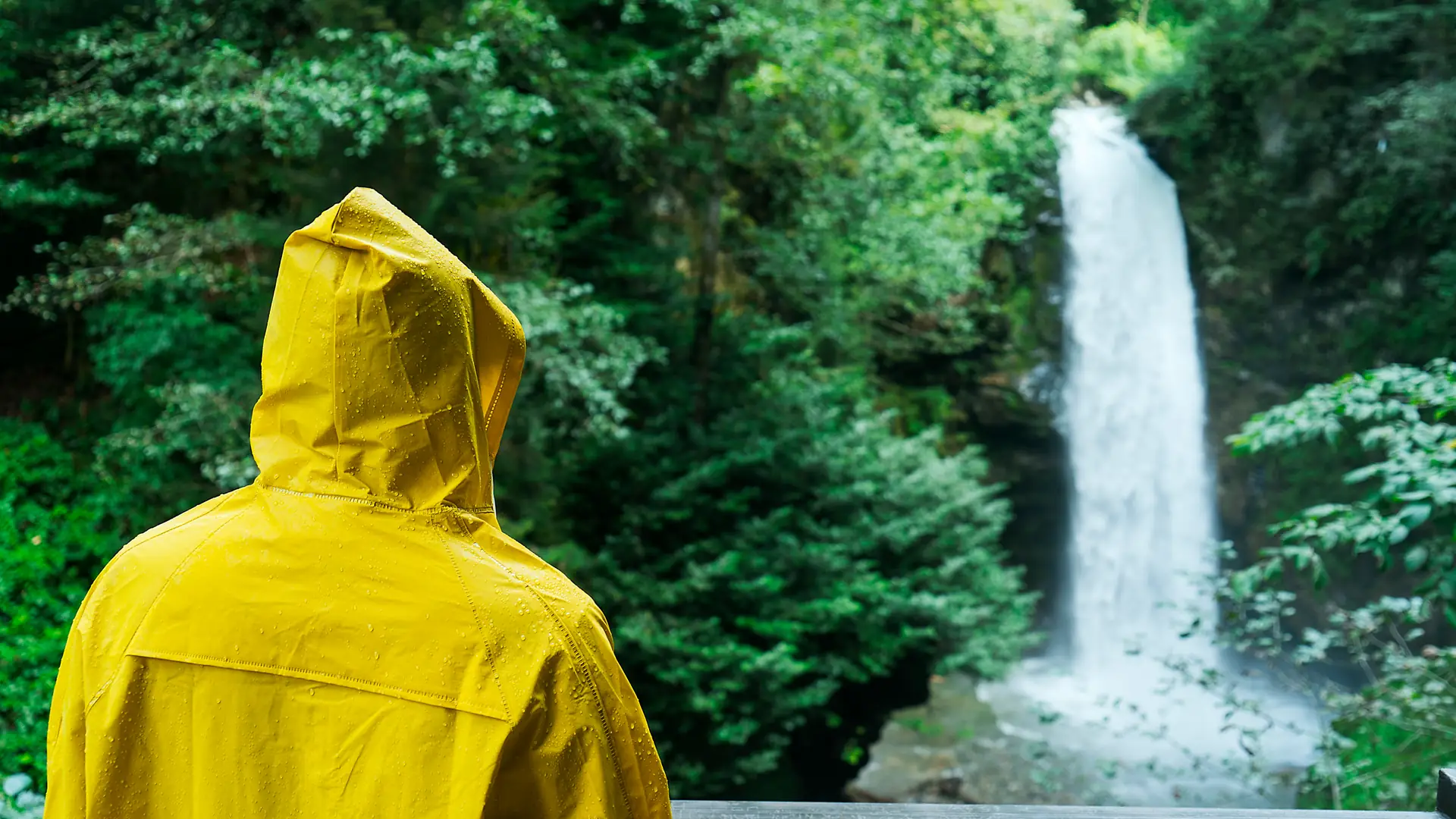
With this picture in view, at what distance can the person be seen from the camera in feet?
2.47

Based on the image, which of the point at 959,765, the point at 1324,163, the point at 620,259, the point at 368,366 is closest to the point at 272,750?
the point at 368,366

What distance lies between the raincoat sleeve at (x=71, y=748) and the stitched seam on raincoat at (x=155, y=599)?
21 millimetres

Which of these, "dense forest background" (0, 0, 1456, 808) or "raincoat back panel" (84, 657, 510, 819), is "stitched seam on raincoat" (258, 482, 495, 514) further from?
"dense forest background" (0, 0, 1456, 808)

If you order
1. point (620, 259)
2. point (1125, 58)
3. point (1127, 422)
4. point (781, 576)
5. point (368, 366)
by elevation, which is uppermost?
point (1125, 58)

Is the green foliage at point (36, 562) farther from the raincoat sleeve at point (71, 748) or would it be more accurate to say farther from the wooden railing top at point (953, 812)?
the raincoat sleeve at point (71, 748)

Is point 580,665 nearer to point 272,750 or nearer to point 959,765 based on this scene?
point 272,750

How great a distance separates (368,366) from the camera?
77cm

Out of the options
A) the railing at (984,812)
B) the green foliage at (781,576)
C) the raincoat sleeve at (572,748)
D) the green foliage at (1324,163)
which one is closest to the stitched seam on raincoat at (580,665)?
the raincoat sleeve at (572,748)

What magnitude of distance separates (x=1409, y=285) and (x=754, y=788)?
8526 mm

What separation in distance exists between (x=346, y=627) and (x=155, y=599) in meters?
0.16

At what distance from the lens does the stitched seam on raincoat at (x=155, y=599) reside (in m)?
0.77

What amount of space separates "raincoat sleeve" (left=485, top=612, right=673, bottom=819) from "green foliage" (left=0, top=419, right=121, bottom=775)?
465cm

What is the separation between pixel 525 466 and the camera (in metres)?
5.31

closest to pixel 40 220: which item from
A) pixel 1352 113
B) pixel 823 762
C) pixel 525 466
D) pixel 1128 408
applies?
pixel 525 466
